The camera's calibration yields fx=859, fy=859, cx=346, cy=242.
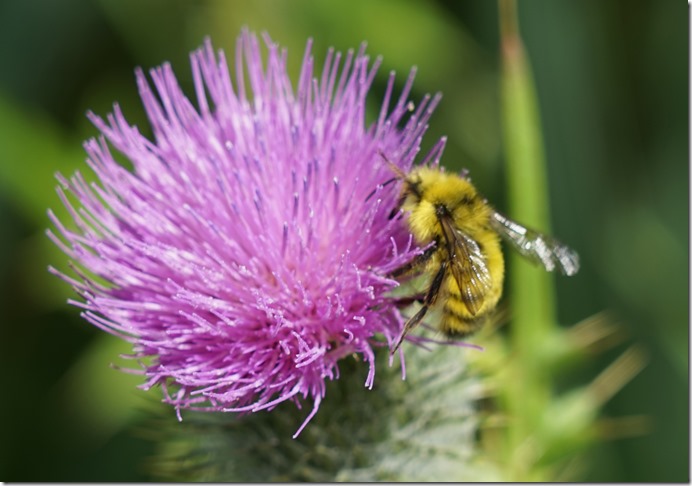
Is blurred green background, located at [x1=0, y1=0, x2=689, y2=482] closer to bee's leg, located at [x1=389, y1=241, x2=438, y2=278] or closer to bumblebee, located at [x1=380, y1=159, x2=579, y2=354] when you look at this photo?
bumblebee, located at [x1=380, y1=159, x2=579, y2=354]

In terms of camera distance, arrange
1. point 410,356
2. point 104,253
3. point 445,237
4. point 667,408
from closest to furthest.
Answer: point 445,237 < point 104,253 < point 410,356 < point 667,408

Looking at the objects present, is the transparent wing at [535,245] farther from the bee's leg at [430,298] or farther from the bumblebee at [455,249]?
the bee's leg at [430,298]

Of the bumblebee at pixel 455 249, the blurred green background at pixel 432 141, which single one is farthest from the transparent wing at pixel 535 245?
the blurred green background at pixel 432 141

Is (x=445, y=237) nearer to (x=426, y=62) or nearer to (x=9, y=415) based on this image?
(x=426, y=62)

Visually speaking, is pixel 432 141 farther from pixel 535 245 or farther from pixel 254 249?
pixel 254 249

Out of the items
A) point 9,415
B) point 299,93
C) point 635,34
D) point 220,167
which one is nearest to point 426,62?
point 635,34

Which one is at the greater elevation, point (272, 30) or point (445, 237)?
point (272, 30)

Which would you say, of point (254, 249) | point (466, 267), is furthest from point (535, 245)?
point (254, 249)
